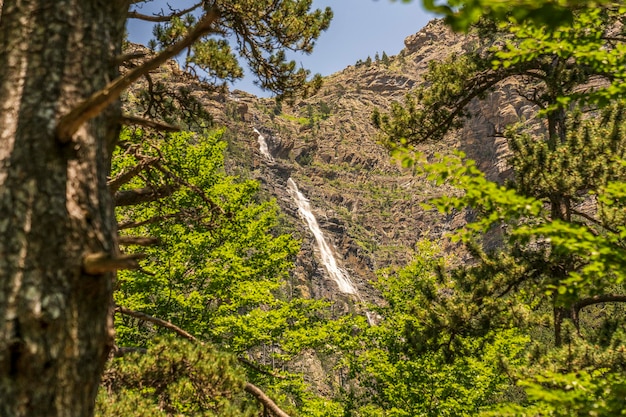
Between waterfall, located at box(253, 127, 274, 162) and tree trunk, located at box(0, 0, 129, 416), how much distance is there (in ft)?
403

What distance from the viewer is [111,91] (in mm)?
2084

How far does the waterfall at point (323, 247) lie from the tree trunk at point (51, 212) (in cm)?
9725

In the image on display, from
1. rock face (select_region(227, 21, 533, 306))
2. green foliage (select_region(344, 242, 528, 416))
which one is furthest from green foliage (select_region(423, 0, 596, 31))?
rock face (select_region(227, 21, 533, 306))

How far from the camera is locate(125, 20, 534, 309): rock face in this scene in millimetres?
109625

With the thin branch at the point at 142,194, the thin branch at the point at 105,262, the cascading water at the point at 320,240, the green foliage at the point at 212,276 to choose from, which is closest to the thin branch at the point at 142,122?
the thin branch at the point at 105,262

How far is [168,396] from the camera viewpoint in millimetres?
4906

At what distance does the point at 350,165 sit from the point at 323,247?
49771mm

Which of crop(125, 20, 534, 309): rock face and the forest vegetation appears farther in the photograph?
crop(125, 20, 534, 309): rock face

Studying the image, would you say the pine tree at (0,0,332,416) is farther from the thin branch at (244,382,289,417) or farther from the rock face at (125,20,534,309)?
the rock face at (125,20,534,309)

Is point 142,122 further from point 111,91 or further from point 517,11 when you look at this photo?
point 517,11

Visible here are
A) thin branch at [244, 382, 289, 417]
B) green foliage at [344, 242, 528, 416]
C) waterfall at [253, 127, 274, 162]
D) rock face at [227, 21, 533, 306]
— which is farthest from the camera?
waterfall at [253, 127, 274, 162]

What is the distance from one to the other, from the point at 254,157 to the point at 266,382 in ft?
359

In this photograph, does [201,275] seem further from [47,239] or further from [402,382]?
[47,239]

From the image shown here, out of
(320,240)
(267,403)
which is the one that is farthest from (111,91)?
(320,240)
